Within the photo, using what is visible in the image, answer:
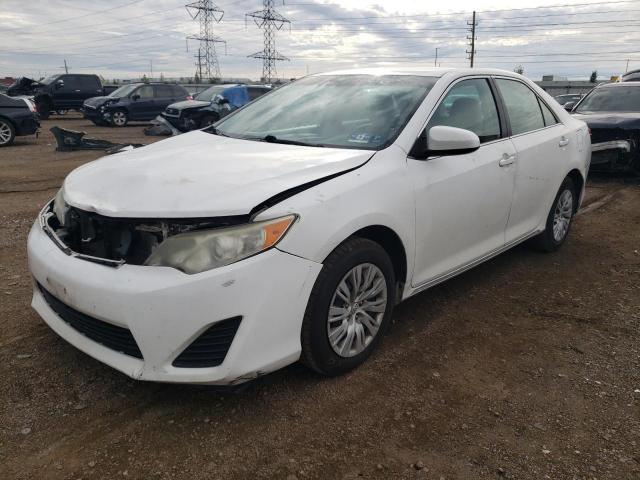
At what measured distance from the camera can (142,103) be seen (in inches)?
764

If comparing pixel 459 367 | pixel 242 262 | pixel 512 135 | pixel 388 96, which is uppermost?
pixel 388 96

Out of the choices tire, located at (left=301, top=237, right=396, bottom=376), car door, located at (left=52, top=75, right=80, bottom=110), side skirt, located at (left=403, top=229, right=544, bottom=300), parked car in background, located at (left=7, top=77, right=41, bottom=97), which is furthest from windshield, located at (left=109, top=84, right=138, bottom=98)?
tire, located at (left=301, top=237, right=396, bottom=376)

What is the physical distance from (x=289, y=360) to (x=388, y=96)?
1859 millimetres

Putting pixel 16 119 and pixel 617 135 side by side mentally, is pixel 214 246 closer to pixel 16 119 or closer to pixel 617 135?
pixel 617 135

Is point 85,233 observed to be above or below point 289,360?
above

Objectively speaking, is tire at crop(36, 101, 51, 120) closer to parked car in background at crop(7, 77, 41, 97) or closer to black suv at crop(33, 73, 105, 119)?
black suv at crop(33, 73, 105, 119)

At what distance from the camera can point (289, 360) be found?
2.49m

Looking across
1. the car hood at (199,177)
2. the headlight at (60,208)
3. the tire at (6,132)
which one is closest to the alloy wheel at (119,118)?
the tire at (6,132)

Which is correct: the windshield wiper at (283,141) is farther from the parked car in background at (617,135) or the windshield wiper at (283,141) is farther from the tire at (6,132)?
the tire at (6,132)

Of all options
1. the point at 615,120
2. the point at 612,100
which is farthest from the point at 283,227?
the point at 612,100

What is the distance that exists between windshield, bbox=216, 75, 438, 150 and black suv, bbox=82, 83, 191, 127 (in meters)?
16.7

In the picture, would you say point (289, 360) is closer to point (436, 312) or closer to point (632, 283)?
point (436, 312)

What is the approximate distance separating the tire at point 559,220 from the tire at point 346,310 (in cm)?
244

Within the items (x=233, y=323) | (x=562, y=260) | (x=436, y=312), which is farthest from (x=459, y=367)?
(x=562, y=260)
